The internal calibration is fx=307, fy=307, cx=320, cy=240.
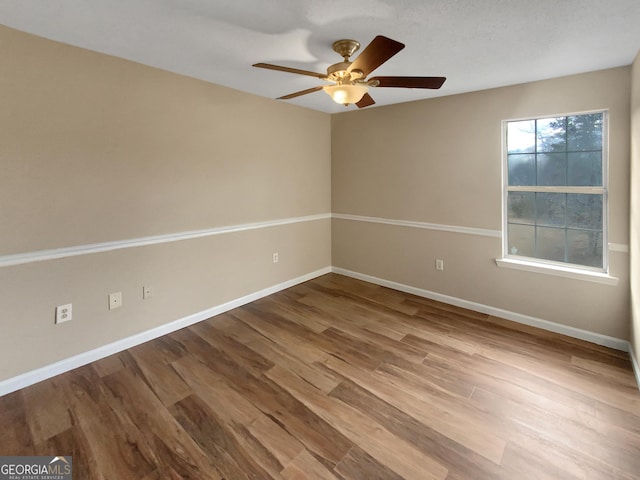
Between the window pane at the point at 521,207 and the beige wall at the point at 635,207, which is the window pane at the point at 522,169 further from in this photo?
the beige wall at the point at 635,207

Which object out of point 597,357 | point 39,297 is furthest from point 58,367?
point 597,357

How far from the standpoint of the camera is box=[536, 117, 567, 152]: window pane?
2727 mm

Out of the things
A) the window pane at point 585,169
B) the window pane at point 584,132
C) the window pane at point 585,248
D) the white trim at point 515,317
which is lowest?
the white trim at point 515,317

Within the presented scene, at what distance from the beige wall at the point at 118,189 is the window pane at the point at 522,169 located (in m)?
2.49

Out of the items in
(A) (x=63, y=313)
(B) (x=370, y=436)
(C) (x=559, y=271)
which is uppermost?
(C) (x=559, y=271)

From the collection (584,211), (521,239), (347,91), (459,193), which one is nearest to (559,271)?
(521,239)

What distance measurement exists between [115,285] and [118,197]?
27.8 inches

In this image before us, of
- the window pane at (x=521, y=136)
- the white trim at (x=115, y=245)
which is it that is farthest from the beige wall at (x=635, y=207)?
the white trim at (x=115, y=245)

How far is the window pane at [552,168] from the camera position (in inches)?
108

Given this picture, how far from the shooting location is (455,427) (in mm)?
1767

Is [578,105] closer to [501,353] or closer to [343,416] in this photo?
[501,353]

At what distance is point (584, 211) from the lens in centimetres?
268

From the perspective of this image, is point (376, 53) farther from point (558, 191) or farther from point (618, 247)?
point (618, 247)

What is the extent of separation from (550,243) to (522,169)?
75 centimetres
